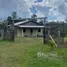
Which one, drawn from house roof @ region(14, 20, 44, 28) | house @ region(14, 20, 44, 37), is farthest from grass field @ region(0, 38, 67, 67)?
house roof @ region(14, 20, 44, 28)

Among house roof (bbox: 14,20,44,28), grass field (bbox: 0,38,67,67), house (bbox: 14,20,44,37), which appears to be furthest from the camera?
house roof (bbox: 14,20,44,28)

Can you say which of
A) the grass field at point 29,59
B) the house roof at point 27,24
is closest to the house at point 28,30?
the house roof at point 27,24

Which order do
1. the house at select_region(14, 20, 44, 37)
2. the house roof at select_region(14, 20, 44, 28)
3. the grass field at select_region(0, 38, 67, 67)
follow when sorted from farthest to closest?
the house roof at select_region(14, 20, 44, 28), the house at select_region(14, 20, 44, 37), the grass field at select_region(0, 38, 67, 67)

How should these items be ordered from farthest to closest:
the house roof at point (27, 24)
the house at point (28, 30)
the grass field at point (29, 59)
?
the house roof at point (27, 24) < the house at point (28, 30) < the grass field at point (29, 59)

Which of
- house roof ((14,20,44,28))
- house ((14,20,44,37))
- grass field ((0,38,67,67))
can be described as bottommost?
grass field ((0,38,67,67))

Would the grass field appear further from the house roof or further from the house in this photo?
the house roof

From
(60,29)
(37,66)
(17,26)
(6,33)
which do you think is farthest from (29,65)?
(17,26)

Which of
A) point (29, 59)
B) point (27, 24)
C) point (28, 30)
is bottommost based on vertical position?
point (29, 59)

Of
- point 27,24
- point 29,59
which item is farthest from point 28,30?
point 29,59

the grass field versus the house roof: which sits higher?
the house roof

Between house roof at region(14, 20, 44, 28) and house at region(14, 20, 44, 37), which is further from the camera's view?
house roof at region(14, 20, 44, 28)

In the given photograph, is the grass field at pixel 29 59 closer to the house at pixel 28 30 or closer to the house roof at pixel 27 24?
the house at pixel 28 30

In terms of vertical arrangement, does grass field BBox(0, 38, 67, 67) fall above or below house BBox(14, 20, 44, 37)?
below

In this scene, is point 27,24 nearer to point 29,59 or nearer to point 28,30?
point 28,30
